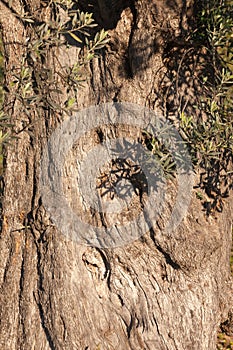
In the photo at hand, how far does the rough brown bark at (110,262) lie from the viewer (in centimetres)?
511

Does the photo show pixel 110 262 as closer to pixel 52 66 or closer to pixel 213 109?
pixel 213 109

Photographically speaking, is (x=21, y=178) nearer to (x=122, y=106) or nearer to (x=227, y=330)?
(x=122, y=106)

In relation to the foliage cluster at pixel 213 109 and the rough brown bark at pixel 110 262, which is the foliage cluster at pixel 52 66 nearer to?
the rough brown bark at pixel 110 262

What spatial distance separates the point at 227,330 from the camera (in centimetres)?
639

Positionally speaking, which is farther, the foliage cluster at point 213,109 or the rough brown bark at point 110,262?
the rough brown bark at point 110,262

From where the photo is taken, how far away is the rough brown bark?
5.11 metres

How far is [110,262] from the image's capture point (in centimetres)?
527

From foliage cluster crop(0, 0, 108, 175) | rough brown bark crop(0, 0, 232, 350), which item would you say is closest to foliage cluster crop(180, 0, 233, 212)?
rough brown bark crop(0, 0, 232, 350)

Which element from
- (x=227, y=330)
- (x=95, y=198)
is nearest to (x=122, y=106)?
(x=95, y=198)

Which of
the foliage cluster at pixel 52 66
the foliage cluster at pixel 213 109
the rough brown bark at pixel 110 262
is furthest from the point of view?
the rough brown bark at pixel 110 262

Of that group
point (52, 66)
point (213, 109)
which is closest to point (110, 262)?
point (213, 109)

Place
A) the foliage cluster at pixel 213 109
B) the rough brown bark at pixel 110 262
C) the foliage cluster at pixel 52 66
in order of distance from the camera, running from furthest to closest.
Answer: the rough brown bark at pixel 110 262 → the foliage cluster at pixel 213 109 → the foliage cluster at pixel 52 66

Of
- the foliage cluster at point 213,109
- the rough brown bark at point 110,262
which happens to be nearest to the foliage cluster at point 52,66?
the rough brown bark at point 110,262

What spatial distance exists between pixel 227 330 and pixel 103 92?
3.02 metres
